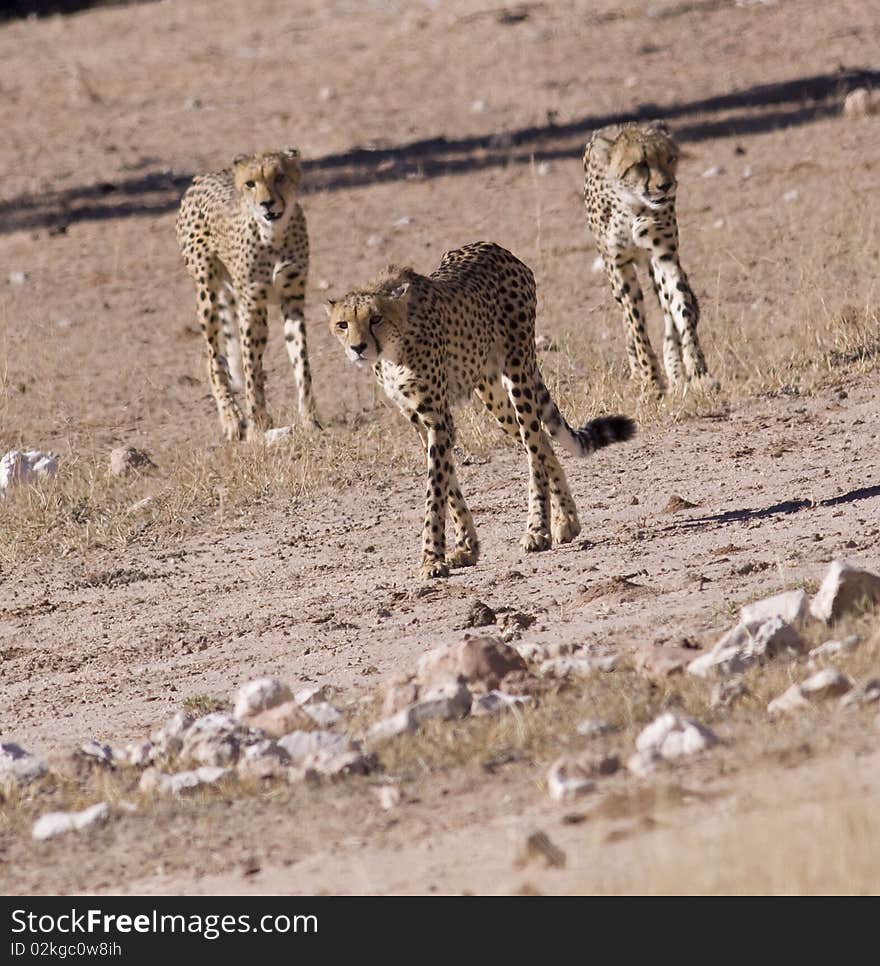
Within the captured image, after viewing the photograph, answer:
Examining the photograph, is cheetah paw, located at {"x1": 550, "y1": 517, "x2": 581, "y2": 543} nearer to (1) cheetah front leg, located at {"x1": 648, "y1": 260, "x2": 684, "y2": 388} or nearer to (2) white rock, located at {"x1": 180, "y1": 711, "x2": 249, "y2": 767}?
(1) cheetah front leg, located at {"x1": 648, "y1": 260, "x2": 684, "y2": 388}

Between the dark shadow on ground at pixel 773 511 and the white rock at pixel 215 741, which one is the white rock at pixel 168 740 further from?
the dark shadow on ground at pixel 773 511

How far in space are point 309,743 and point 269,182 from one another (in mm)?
5447

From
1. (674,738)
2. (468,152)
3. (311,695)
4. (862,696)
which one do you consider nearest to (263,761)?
(311,695)

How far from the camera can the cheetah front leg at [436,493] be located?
733cm

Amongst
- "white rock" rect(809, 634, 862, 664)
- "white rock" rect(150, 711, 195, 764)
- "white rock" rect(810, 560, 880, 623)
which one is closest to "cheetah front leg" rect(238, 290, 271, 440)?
"white rock" rect(150, 711, 195, 764)

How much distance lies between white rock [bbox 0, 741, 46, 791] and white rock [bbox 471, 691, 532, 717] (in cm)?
112

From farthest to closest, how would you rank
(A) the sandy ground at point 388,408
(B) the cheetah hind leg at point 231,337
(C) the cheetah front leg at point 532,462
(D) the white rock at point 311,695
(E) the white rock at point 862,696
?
1. (B) the cheetah hind leg at point 231,337
2. (C) the cheetah front leg at point 532,462
3. (D) the white rock at point 311,695
4. (E) the white rock at point 862,696
5. (A) the sandy ground at point 388,408

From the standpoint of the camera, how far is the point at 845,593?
5.49 m

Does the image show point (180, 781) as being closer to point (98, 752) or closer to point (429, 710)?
point (98, 752)

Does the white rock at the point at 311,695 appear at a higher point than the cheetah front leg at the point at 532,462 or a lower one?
lower

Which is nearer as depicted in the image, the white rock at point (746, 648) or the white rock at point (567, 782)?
the white rock at point (567, 782)

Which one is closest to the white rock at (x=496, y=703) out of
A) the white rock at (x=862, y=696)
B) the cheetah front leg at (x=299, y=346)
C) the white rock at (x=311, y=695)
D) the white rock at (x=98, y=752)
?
the white rock at (x=311, y=695)

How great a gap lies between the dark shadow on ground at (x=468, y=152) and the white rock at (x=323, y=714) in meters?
10.7

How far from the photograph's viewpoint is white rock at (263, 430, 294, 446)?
9.80 meters
